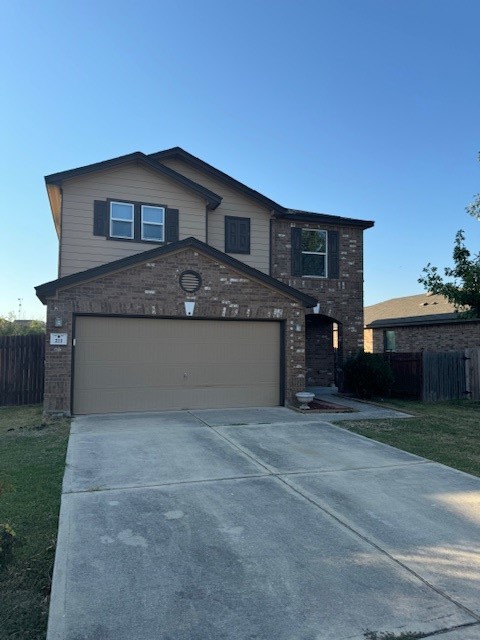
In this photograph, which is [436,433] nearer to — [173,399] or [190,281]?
[173,399]

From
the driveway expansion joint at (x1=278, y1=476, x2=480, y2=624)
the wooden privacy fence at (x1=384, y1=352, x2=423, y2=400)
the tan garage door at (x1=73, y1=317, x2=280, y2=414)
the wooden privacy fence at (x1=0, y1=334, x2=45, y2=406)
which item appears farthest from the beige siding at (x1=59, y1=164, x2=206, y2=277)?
the driveway expansion joint at (x1=278, y1=476, x2=480, y2=624)

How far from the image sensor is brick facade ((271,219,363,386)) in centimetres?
1569

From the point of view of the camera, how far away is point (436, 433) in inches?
383

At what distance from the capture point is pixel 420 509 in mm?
5305

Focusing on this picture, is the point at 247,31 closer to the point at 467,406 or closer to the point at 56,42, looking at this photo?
the point at 56,42

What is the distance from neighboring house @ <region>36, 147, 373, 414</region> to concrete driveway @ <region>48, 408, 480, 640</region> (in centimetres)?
395

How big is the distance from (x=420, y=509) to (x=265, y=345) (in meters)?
7.83

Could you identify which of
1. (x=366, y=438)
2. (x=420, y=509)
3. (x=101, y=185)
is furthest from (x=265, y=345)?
(x=420, y=509)

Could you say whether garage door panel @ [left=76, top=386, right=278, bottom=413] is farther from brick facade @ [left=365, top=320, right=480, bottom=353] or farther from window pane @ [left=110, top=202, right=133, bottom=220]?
brick facade @ [left=365, top=320, right=480, bottom=353]

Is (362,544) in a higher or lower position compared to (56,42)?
lower

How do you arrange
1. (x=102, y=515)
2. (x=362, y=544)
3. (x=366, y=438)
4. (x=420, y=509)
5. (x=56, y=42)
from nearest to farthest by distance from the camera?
(x=362, y=544) → (x=102, y=515) → (x=420, y=509) → (x=366, y=438) → (x=56, y=42)

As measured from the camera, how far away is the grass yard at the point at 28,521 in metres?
3.18

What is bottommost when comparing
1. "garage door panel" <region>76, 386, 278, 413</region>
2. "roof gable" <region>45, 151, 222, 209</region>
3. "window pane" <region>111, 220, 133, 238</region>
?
"garage door panel" <region>76, 386, 278, 413</region>

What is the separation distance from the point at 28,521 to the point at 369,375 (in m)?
11.5
